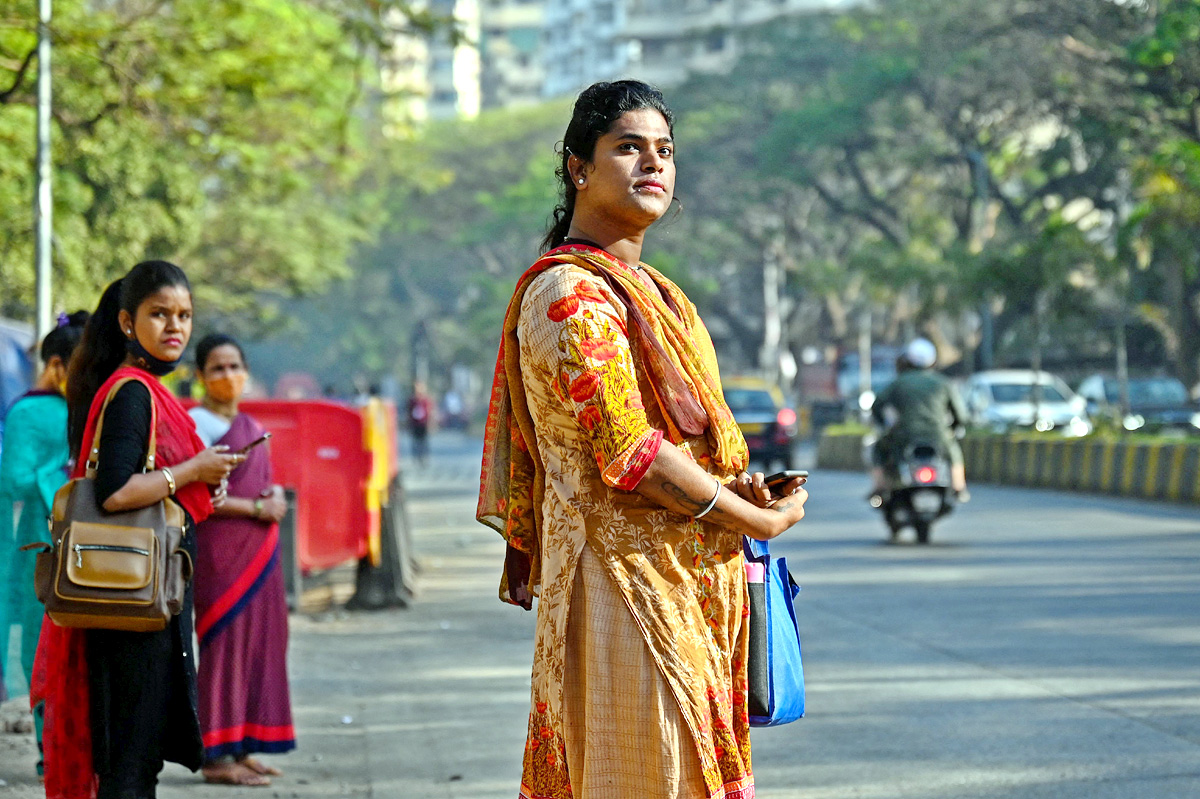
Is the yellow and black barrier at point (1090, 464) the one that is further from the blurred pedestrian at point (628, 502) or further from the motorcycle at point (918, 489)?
the blurred pedestrian at point (628, 502)

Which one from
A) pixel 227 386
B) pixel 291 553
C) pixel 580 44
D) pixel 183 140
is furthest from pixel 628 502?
pixel 580 44

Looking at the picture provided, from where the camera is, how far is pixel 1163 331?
2962 cm

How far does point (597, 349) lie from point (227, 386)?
11.2 ft

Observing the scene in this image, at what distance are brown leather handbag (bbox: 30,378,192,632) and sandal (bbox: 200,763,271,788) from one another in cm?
176

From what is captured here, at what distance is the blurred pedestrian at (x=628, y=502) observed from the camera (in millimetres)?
3025

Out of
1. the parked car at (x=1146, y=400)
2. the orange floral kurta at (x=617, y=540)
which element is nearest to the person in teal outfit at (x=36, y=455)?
the orange floral kurta at (x=617, y=540)

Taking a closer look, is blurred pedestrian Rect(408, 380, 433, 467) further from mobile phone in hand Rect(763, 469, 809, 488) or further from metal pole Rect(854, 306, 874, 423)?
mobile phone in hand Rect(763, 469, 809, 488)

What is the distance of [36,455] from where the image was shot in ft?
19.5

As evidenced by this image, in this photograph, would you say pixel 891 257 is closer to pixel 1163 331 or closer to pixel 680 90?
pixel 1163 331

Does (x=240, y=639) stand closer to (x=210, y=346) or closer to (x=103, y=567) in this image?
(x=210, y=346)

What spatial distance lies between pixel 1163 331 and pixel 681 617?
2834cm

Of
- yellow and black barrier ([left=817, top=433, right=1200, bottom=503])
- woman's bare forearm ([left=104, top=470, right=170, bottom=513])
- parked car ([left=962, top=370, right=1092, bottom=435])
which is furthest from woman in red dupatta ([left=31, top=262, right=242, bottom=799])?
parked car ([left=962, top=370, right=1092, bottom=435])

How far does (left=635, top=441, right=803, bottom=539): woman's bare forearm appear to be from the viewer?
3018 mm

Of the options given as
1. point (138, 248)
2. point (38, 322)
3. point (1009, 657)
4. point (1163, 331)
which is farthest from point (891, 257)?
point (1009, 657)
